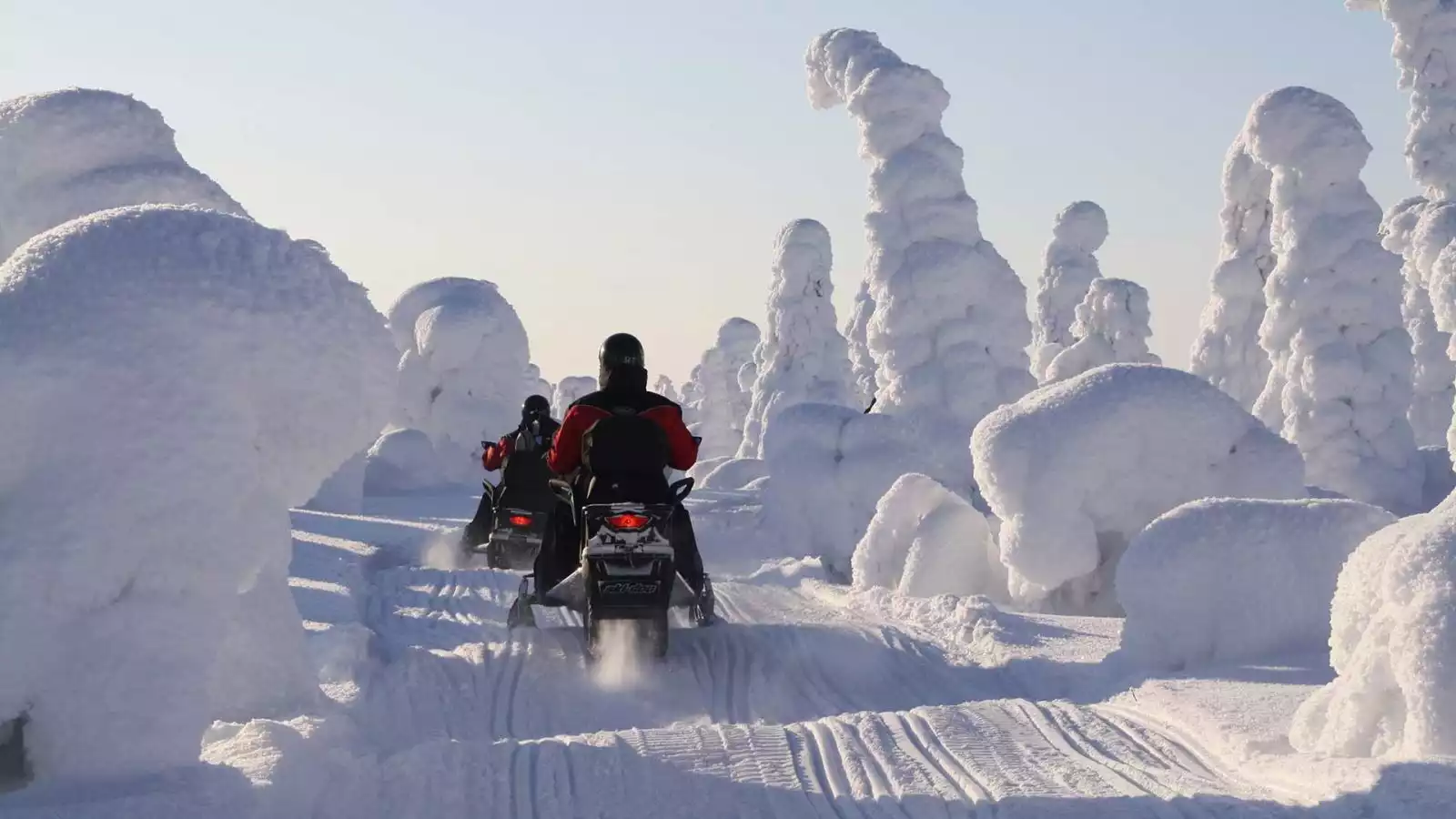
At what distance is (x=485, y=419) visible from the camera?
127 ft

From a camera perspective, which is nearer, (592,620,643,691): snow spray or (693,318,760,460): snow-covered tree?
(592,620,643,691): snow spray

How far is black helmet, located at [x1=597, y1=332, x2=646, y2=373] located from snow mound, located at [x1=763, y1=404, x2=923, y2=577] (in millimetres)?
13000

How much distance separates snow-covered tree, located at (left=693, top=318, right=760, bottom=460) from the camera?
64.7m

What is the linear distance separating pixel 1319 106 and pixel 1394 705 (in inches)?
898

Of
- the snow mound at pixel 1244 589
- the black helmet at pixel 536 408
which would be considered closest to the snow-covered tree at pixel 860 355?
the black helmet at pixel 536 408

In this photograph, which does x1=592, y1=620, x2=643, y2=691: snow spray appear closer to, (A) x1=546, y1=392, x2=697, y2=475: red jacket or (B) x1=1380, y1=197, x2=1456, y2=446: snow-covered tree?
(A) x1=546, y1=392, x2=697, y2=475: red jacket

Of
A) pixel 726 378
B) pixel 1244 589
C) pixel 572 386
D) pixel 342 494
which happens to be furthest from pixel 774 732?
pixel 572 386

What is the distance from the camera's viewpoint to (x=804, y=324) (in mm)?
42906

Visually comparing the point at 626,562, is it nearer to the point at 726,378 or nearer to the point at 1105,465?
the point at 1105,465

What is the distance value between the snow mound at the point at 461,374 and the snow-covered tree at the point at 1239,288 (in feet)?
60.8

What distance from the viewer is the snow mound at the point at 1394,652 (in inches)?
220

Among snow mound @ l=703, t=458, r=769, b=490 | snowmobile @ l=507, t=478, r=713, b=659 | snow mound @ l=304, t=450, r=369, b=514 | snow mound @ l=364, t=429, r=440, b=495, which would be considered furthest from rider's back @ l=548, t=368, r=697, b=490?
snow mound @ l=703, t=458, r=769, b=490

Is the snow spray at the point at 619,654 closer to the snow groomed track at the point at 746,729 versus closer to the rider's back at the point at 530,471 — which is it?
the snow groomed track at the point at 746,729

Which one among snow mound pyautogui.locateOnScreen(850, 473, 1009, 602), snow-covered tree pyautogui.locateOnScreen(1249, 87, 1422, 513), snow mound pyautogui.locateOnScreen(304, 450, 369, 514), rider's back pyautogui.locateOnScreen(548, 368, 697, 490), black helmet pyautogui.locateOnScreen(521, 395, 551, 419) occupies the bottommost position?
snow mound pyautogui.locateOnScreen(850, 473, 1009, 602)
